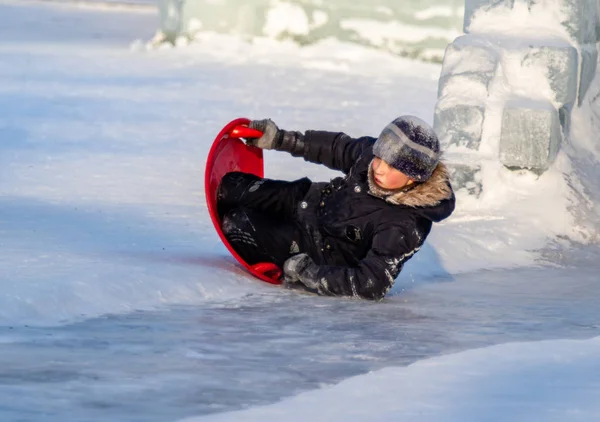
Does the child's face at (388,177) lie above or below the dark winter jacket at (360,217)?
above

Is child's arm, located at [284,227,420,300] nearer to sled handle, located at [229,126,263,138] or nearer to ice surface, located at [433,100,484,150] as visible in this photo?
sled handle, located at [229,126,263,138]

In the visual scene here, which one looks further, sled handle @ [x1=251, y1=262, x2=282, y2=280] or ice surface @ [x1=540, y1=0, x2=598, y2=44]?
ice surface @ [x1=540, y1=0, x2=598, y2=44]

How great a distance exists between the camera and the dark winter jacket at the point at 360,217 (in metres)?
4.14

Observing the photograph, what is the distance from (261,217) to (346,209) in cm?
39

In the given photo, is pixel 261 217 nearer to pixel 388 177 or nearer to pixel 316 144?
pixel 316 144

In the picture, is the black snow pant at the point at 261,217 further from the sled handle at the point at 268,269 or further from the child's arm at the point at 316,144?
the child's arm at the point at 316,144

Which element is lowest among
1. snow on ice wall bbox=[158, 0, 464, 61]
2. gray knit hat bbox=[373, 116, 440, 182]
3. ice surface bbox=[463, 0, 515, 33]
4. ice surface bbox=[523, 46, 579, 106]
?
snow on ice wall bbox=[158, 0, 464, 61]

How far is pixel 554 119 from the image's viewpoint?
19.2 ft

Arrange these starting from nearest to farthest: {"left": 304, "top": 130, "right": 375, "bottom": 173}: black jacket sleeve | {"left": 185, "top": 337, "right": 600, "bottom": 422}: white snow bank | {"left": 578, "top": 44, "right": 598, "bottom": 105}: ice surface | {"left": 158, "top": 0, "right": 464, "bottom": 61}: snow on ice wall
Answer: {"left": 185, "top": 337, "right": 600, "bottom": 422}: white snow bank < {"left": 304, "top": 130, "right": 375, "bottom": 173}: black jacket sleeve < {"left": 578, "top": 44, "right": 598, "bottom": 105}: ice surface < {"left": 158, "top": 0, "right": 464, "bottom": 61}: snow on ice wall

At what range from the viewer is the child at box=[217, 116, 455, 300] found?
4.15 meters

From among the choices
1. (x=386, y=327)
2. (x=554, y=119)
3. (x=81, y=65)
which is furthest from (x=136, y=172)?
(x=81, y=65)

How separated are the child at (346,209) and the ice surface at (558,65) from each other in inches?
70.5

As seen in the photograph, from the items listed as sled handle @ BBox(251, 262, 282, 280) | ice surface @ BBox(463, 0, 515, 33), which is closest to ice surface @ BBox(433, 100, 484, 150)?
ice surface @ BBox(463, 0, 515, 33)

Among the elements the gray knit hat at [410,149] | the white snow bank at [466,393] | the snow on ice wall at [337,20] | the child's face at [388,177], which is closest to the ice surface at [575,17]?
the gray knit hat at [410,149]
